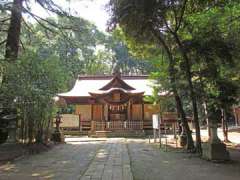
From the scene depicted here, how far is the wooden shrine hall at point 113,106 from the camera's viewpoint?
96.6 feet

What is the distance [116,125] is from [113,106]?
362 centimetres

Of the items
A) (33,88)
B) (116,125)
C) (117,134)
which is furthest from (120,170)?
(116,125)

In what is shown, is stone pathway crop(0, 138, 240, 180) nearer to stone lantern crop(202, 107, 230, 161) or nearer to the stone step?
stone lantern crop(202, 107, 230, 161)

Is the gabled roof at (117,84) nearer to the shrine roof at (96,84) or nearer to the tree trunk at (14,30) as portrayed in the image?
the shrine roof at (96,84)

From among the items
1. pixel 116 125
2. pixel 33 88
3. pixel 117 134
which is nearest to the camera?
pixel 33 88

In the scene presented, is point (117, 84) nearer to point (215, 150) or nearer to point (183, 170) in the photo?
point (215, 150)

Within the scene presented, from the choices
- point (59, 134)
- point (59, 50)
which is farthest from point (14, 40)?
point (59, 50)

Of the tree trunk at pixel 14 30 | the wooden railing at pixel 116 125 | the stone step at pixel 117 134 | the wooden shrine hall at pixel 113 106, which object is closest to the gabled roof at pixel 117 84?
the wooden shrine hall at pixel 113 106

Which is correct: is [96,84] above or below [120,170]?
above

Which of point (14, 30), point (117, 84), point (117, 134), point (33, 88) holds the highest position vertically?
point (14, 30)

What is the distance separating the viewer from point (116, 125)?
2933 cm

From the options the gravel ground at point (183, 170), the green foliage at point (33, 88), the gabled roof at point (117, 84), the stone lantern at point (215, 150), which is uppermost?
the gabled roof at point (117, 84)

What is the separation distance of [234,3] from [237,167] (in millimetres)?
5320

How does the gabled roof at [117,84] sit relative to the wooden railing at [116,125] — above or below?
above
